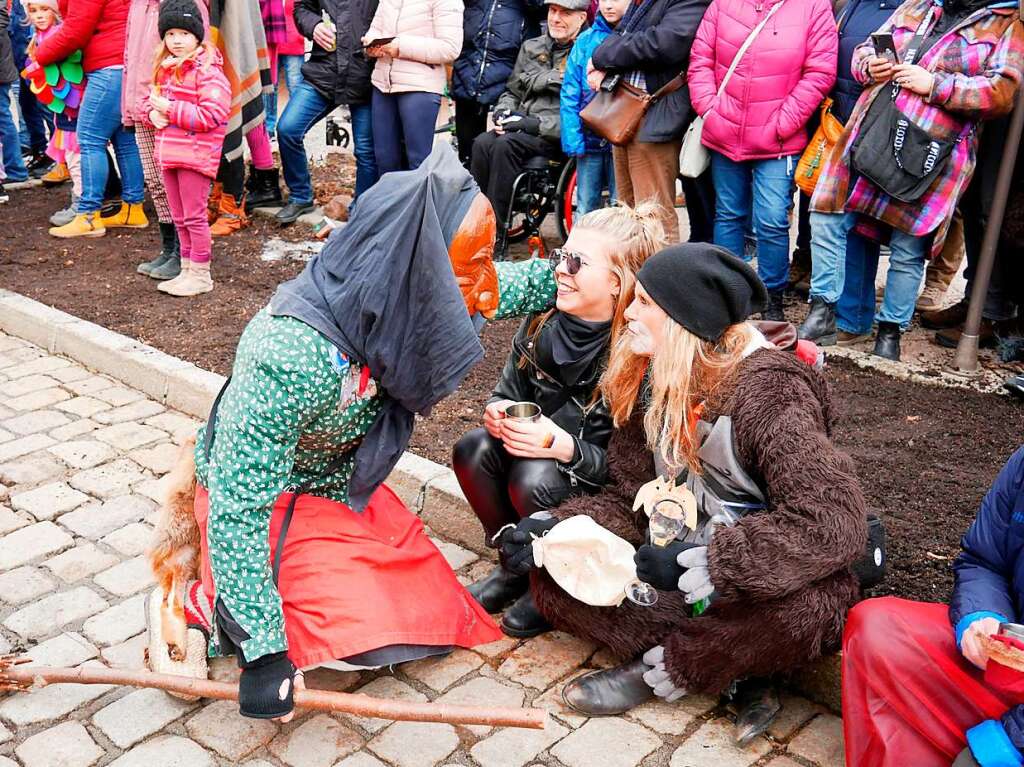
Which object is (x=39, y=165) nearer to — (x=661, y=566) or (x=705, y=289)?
(x=705, y=289)

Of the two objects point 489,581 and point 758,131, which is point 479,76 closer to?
point 758,131

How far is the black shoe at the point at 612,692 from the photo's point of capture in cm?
293

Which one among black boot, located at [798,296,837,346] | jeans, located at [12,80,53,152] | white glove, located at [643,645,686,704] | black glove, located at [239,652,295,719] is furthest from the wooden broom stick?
jeans, located at [12,80,53,152]

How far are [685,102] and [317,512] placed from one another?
10.9 feet

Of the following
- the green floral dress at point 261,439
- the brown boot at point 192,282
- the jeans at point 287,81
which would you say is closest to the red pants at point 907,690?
the green floral dress at point 261,439

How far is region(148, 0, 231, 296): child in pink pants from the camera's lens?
5.95 m

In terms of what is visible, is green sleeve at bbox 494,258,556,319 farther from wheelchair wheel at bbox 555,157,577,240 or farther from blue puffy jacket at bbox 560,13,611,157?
wheelchair wheel at bbox 555,157,577,240

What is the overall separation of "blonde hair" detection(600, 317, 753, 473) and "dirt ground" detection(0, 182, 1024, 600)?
87 cm

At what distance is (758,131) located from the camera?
16.6 feet

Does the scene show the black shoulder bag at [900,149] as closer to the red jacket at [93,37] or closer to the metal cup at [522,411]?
the metal cup at [522,411]

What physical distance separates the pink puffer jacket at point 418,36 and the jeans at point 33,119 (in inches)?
168

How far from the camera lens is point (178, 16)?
19.2 ft

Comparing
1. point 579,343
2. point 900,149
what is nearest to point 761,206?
point 900,149

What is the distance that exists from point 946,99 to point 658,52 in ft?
4.79
